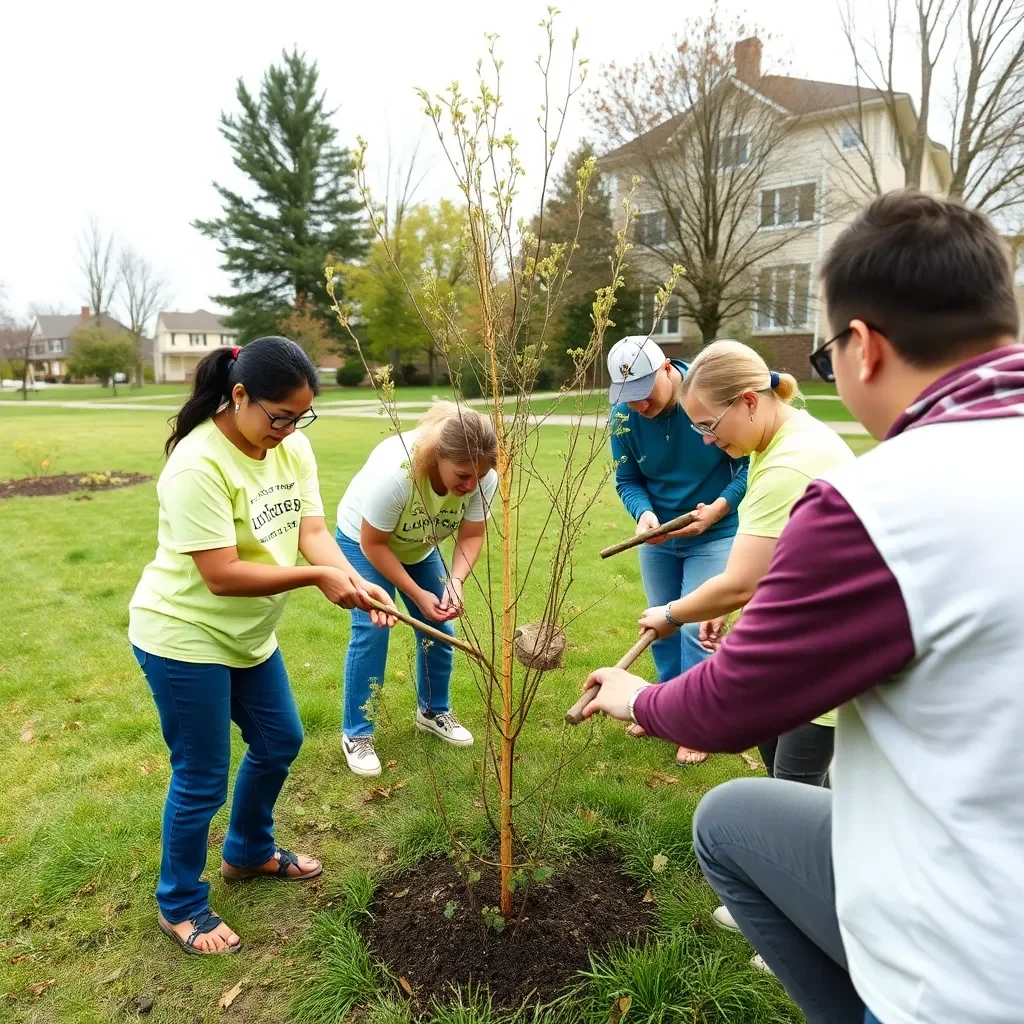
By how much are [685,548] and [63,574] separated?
6.01 metres

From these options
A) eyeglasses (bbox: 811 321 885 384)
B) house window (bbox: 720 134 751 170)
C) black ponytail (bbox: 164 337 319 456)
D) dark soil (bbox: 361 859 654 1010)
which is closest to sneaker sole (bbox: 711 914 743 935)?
dark soil (bbox: 361 859 654 1010)

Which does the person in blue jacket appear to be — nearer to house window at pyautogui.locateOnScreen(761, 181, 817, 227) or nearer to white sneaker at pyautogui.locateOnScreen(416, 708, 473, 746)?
white sneaker at pyautogui.locateOnScreen(416, 708, 473, 746)

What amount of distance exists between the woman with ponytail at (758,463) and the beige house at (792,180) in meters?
18.8

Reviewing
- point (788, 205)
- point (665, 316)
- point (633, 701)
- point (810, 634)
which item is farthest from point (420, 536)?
point (788, 205)

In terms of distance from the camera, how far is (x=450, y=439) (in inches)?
118

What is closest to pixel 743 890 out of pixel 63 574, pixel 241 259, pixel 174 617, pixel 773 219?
pixel 174 617

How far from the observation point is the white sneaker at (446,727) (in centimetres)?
396

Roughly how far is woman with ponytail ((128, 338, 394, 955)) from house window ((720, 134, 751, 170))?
23.3 metres

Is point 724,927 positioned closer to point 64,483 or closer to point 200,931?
point 200,931

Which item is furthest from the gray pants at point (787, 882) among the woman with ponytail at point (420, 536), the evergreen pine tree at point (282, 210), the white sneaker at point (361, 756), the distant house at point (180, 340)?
the distant house at point (180, 340)

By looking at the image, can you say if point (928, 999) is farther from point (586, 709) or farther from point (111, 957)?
point (111, 957)

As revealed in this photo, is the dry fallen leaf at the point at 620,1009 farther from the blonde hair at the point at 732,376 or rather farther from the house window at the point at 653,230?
the house window at the point at 653,230

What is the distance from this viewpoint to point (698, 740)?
138 cm

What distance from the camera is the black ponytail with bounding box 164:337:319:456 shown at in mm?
2412
